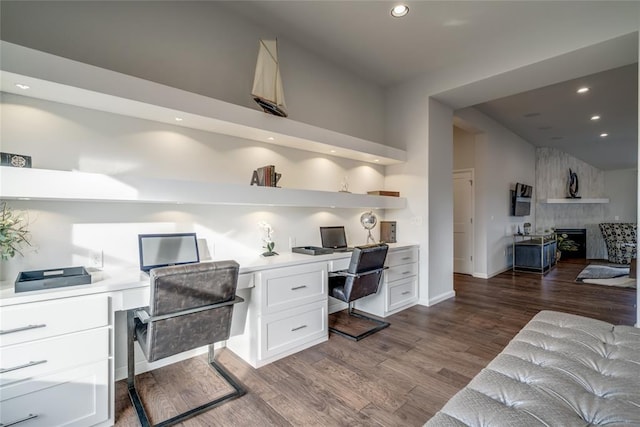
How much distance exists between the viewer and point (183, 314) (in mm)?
1885

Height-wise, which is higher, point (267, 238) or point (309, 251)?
point (267, 238)

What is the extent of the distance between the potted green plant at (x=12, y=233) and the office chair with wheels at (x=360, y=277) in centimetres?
236

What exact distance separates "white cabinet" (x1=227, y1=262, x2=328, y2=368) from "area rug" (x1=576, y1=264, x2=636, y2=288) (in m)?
5.43

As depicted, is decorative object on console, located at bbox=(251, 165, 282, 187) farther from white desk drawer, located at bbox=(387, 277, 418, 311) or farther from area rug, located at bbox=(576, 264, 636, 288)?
area rug, located at bbox=(576, 264, 636, 288)

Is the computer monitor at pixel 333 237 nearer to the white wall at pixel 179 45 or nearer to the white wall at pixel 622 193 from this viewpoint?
the white wall at pixel 179 45

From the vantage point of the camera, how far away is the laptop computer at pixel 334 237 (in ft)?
12.1

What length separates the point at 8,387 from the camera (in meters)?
1.51

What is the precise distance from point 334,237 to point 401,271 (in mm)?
960

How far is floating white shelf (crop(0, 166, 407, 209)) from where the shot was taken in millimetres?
1719

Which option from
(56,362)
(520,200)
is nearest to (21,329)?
(56,362)

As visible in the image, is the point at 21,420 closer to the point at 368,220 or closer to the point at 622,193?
the point at 368,220

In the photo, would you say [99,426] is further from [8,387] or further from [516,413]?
[516,413]

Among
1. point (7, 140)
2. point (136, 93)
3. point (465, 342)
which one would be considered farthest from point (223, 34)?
point (465, 342)

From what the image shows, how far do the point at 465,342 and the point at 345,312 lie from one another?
139cm
